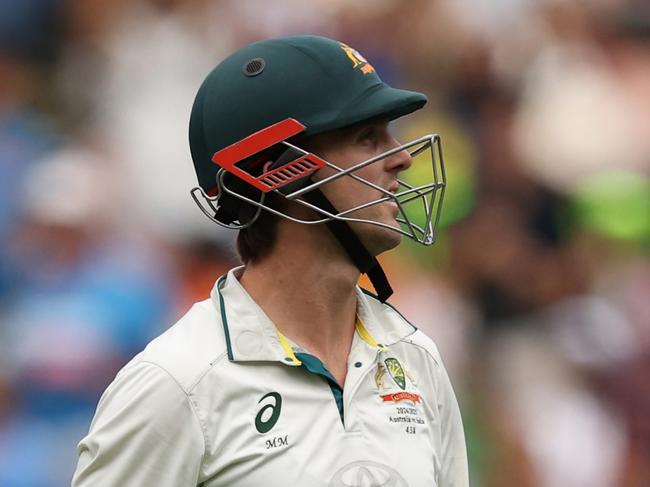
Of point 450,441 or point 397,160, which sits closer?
point 397,160

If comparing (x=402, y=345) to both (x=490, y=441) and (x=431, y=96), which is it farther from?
(x=431, y=96)

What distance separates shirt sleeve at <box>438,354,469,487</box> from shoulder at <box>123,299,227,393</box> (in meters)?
0.52

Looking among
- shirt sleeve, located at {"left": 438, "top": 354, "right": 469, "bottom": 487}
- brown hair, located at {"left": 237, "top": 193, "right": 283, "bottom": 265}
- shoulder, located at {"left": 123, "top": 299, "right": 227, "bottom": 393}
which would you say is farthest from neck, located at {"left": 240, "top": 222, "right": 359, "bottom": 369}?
shirt sleeve, located at {"left": 438, "top": 354, "right": 469, "bottom": 487}

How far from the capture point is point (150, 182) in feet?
13.9

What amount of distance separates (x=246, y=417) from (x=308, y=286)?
1.10 feet

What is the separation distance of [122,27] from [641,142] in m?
2.21

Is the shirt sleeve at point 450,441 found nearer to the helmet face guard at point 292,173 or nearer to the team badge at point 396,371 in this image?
the team badge at point 396,371

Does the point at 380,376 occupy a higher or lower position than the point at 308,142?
lower

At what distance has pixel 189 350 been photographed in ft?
6.68

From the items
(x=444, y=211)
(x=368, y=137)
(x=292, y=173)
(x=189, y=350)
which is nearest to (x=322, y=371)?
(x=189, y=350)

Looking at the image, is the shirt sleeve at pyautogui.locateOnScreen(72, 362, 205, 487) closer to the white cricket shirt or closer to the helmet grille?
the white cricket shirt

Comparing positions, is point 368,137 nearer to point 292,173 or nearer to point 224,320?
point 292,173

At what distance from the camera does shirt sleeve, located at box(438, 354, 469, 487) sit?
2348mm

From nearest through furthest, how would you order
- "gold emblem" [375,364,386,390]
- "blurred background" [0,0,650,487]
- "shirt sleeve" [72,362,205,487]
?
"shirt sleeve" [72,362,205,487] < "gold emblem" [375,364,386,390] < "blurred background" [0,0,650,487]
